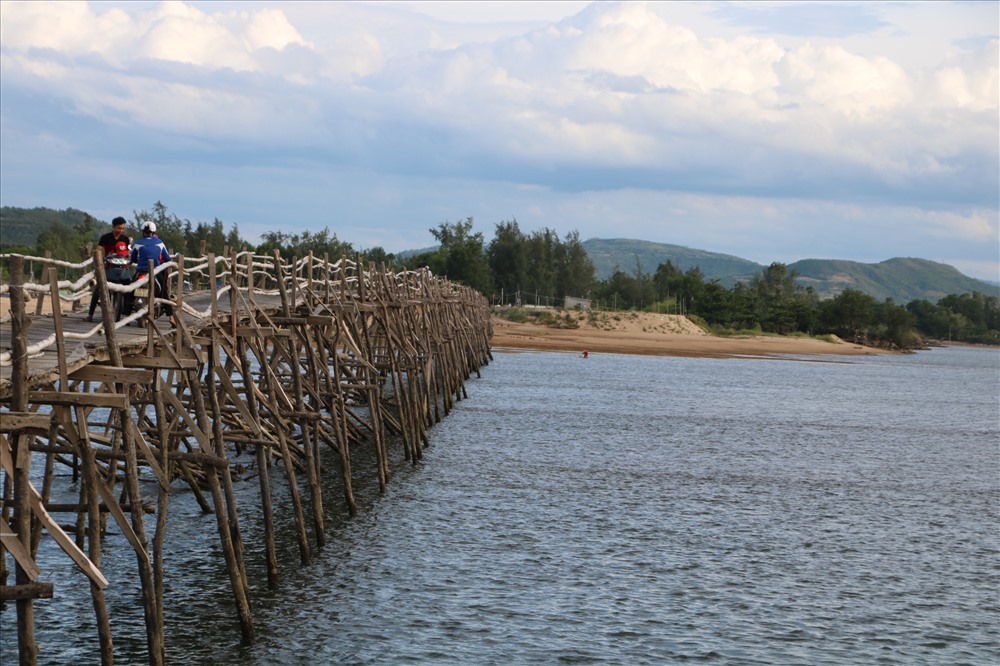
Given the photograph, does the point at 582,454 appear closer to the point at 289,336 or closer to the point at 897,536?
the point at 897,536

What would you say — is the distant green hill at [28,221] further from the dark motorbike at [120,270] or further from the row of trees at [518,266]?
the dark motorbike at [120,270]

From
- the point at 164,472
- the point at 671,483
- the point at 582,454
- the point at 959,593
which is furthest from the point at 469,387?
the point at 164,472

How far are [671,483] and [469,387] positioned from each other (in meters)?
19.5

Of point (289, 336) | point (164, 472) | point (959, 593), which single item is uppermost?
point (289, 336)

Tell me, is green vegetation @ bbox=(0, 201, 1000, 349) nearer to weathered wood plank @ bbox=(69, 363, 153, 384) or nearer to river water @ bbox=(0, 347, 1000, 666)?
river water @ bbox=(0, 347, 1000, 666)

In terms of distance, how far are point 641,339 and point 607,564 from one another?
64746mm

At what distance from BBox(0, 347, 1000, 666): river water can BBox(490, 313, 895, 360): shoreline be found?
39.4 metres

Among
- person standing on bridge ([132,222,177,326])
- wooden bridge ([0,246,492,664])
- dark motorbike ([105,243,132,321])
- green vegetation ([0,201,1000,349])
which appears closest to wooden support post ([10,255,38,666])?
wooden bridge ([0,246,492,664])

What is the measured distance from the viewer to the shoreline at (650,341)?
2822 inches

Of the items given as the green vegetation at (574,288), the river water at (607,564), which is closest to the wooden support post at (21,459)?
the river water at (607,564)

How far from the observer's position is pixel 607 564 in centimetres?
1598

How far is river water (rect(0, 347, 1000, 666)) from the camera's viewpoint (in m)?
12.1

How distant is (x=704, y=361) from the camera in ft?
229

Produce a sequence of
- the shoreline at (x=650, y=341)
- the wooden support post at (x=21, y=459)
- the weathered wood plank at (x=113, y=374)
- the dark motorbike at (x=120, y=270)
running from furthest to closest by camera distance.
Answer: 1. the shoreline at (x=650, y=341)
2. the dark motorbike at (x=120, y=270)
3. the weathered wood plank at (x=113, y=374)
4. the wooden support post at (x=21, y=459)
